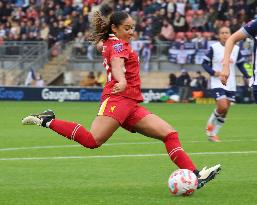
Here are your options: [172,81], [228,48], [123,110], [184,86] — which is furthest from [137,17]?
[123,110]

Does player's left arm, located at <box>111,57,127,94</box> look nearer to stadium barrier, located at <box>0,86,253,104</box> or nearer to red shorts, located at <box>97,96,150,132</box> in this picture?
red shorts, located at <box>97,96,150,132</box>

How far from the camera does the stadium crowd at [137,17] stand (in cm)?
3762

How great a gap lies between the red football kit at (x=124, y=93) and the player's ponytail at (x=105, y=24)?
9 cm

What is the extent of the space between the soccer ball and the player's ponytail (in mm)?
1849

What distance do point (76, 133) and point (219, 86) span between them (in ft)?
28.2

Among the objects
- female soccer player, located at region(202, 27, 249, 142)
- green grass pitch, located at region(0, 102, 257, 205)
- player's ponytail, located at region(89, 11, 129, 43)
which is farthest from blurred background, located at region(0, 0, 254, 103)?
player's ponytail, located at region(89, 11, 129, 43)

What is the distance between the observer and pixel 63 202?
9.02 metres

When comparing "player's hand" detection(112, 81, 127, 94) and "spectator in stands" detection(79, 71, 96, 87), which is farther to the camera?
"spectator in stands" detection(79, 71, 96, 87)

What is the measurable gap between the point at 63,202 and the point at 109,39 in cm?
212

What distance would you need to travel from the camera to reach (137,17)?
40.0 meters

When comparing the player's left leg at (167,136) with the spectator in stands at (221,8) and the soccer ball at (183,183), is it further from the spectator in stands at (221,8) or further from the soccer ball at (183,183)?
the spectator in stands at (221,8)

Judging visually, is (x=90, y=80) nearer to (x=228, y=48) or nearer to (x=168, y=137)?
(x=228, y=48)

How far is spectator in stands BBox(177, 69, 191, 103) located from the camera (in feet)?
117

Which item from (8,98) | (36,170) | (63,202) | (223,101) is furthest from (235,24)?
(63,202)
